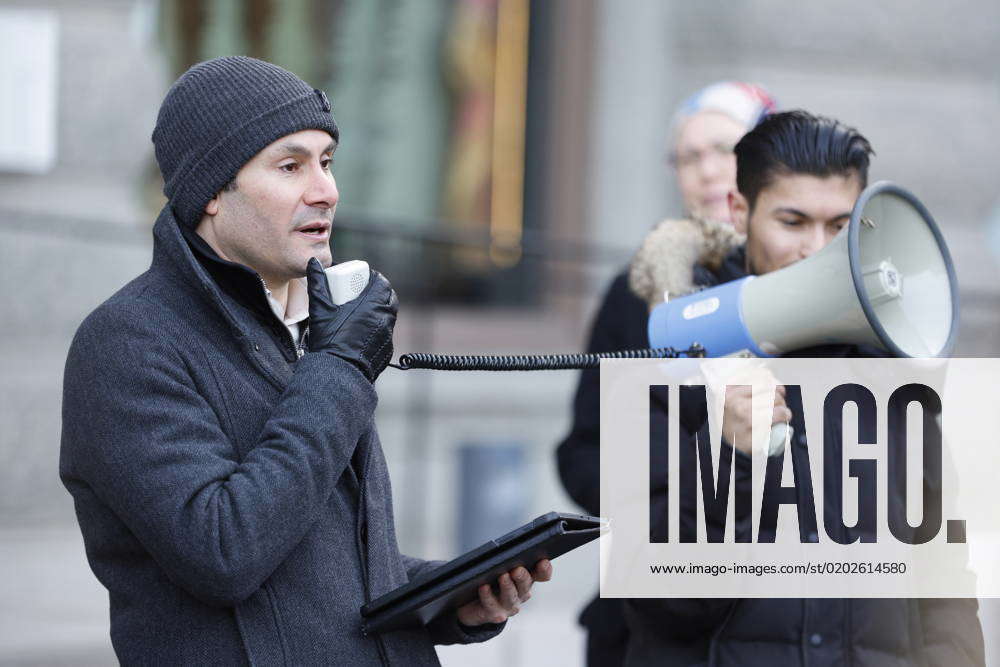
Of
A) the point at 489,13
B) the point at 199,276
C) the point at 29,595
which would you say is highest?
the point at 489,13

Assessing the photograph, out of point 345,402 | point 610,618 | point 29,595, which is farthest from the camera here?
point 29,595

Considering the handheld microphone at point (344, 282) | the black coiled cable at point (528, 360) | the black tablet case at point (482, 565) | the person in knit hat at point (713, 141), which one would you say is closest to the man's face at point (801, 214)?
the black coiled cable at point (528, 360)

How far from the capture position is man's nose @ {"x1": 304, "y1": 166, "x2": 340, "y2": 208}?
1916mm

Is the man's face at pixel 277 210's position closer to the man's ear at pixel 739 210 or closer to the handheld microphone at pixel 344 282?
the handheld microphone at pixel 344 282

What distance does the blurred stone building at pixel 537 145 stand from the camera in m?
5.32

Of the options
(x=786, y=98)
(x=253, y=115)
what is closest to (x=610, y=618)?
(x=253, y=115)

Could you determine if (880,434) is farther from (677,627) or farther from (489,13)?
(489,13)

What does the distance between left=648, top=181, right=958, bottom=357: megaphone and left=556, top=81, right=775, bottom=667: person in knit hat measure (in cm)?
46

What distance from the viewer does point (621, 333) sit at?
301cm

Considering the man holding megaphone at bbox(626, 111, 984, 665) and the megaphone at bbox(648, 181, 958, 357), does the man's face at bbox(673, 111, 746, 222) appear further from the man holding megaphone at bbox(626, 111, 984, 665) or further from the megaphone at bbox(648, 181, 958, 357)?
the megaphone at bbox(648, 181, 958, 357)

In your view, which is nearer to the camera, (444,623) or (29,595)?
(444,623)

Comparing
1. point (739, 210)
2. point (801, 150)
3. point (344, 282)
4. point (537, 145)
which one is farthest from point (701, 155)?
point (537, 145)

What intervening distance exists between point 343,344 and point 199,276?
9.6 inches

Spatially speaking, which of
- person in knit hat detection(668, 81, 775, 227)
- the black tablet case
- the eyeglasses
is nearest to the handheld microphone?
the black tablet case
